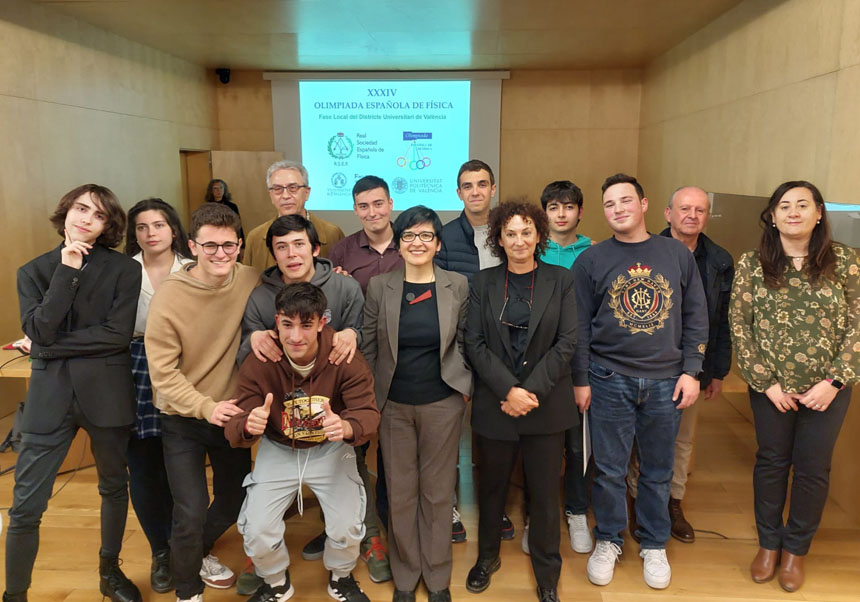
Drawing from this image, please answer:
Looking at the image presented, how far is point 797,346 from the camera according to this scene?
2307 millimetres

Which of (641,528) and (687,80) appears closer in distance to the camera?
(641,528)

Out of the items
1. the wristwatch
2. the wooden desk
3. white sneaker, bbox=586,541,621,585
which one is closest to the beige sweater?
the wooden desk

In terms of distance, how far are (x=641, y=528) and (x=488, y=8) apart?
156 inches

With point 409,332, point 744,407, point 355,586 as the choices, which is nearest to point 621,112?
point 744,407

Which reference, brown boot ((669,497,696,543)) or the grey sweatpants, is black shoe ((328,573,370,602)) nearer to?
the grey sweatpants

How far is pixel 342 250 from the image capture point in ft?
9.73

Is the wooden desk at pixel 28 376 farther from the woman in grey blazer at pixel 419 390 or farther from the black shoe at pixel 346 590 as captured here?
the woman in grey blazer at pixel 419 390

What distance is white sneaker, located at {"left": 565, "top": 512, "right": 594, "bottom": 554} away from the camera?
272cm

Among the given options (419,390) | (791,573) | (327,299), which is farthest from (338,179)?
(791,573)

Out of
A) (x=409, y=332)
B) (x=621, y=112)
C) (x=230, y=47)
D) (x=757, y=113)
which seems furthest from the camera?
(x=621, y=112)

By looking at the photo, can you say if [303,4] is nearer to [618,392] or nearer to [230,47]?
[230,47]

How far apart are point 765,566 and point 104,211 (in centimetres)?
303

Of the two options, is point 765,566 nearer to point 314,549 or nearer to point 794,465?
point 794,465

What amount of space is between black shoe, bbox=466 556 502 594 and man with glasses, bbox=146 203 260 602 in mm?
1087
